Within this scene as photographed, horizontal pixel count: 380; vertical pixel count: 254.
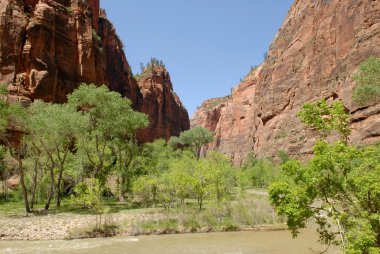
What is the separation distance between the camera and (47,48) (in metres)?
58.7

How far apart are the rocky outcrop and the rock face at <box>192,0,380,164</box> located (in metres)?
29.2

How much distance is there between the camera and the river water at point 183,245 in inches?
810

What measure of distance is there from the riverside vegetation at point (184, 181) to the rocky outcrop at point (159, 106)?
163 feet

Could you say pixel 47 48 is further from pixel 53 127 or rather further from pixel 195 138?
pixel 195 138

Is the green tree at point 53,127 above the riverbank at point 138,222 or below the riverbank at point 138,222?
above

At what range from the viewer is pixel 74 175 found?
41656 mm

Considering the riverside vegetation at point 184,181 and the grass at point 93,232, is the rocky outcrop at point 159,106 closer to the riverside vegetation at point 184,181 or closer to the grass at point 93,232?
the riverside vegetation at point 184,181

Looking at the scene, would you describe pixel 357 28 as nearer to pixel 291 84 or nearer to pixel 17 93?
pixel 291 84

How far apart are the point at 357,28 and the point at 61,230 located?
200 ft

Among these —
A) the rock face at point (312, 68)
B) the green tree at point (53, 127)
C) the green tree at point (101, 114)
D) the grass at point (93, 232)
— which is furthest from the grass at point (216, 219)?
the rock face at point (312, 68)

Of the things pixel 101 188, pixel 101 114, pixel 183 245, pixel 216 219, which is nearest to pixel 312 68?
pixel 101 114

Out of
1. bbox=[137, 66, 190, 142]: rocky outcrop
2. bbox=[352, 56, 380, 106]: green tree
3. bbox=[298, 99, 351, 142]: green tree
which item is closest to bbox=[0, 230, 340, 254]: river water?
bbox=[298, 99, 351, 142]: green tree

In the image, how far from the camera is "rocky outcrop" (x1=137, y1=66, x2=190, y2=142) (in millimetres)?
108000

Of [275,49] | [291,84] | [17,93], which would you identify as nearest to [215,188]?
[17,93]
